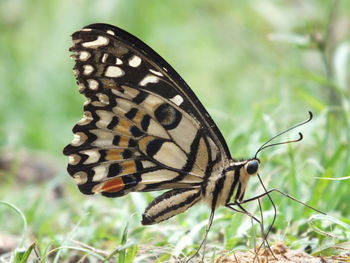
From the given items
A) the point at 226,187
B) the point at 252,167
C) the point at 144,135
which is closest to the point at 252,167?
the point at 252,167

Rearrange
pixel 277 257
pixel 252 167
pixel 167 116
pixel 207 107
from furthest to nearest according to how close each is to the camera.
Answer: pixel 207 107 < pixel 167 116 < pixel 252 167 < pixel 277 257

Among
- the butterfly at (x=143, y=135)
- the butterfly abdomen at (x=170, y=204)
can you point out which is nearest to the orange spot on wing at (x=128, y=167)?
the butterfly at (x=143, y=135)

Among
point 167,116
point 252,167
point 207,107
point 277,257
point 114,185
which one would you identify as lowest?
point 277,257

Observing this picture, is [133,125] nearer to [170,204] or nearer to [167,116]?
[167,116]

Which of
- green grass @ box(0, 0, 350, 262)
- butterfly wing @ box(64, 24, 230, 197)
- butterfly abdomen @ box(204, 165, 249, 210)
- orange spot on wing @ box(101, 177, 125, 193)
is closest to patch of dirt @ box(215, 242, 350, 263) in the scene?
green grass @ box(0, 0, 350, 262)

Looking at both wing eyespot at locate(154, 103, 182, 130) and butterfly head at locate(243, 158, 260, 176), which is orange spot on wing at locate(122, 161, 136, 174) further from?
butterfly head at locate(243, 158, 260, 176)

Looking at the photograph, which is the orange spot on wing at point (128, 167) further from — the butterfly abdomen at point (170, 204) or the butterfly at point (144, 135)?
the butterfly abdomen at point (170, 204)

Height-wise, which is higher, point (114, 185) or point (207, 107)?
point (207, 107)
